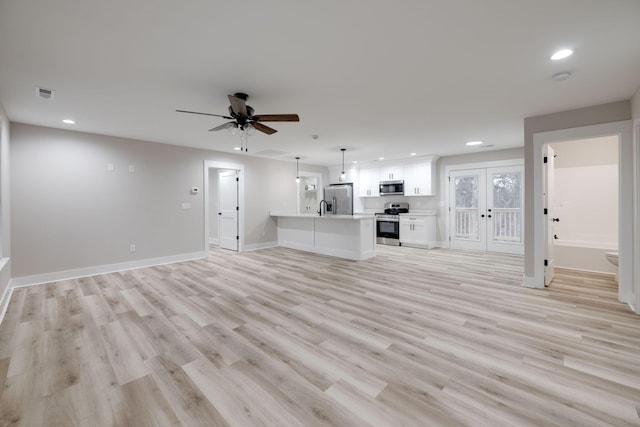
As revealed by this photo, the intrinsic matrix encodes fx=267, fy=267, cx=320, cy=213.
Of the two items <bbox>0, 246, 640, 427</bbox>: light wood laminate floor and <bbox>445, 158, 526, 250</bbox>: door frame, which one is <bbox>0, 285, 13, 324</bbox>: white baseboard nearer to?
<bbox>0, 246, 640, 427</bbox>: light wood laminate floor

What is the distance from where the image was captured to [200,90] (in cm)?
296

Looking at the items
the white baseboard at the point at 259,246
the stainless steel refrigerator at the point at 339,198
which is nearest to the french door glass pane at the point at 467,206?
the stainless steel refrigerator at the point at 339,198

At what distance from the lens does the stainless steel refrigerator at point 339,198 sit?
8820 millimetres

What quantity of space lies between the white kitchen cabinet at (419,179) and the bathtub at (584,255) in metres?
2.92

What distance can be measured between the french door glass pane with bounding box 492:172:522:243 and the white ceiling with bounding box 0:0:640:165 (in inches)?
110

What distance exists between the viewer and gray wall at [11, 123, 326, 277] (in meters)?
4.14

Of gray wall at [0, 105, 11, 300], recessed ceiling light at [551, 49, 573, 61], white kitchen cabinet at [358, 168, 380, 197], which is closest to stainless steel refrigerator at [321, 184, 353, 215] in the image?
white kitchen cabinet at [358, 168, 380, 197]

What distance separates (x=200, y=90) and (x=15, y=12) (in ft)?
4.58

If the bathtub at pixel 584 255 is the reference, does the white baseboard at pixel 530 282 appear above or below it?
below

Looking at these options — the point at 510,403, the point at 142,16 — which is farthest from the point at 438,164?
the point at 142,16

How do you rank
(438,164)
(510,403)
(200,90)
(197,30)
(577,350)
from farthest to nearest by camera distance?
(438,164) → (200,90) → (577,350) → (197,30) → (510,403)

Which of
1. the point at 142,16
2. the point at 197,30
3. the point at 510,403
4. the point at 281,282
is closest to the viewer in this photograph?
the point at 510,403

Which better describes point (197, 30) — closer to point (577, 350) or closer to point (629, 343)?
point (577, 350)

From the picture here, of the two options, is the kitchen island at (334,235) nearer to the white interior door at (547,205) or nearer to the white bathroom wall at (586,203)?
the white interior door at (547,205)
